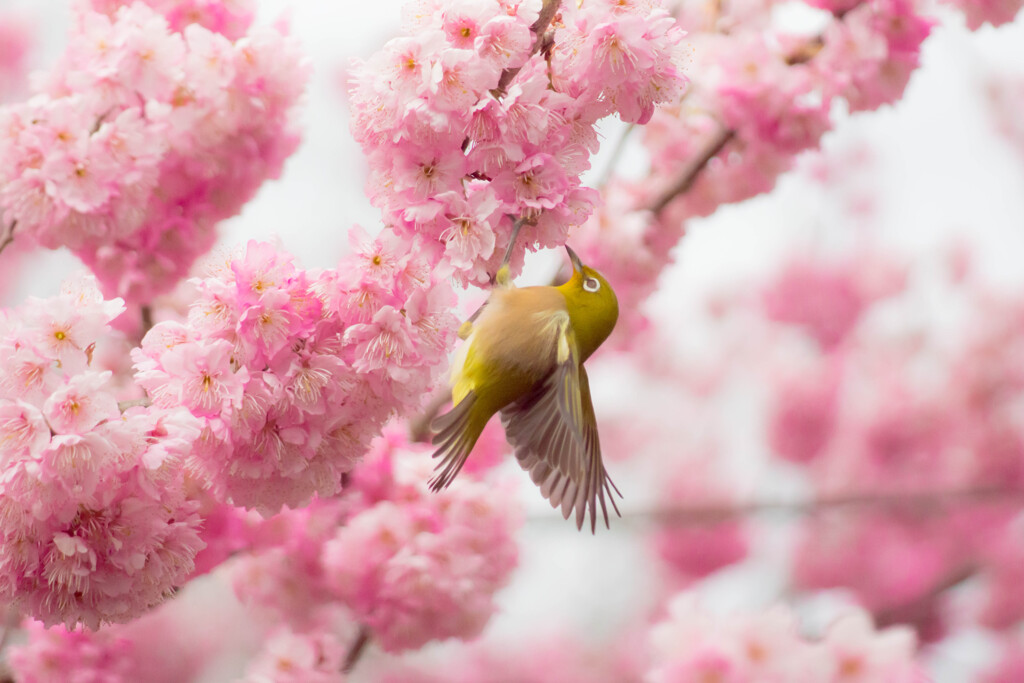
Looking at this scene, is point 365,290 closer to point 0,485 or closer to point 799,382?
point 0,485

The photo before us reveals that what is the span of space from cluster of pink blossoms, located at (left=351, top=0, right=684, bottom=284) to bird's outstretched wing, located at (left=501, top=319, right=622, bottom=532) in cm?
12

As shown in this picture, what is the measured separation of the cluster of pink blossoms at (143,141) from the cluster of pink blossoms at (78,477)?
0.90 feet

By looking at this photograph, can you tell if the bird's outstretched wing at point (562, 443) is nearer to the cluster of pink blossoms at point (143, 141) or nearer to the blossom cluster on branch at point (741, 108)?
the cluster of pink blossoms at point (143, 141)

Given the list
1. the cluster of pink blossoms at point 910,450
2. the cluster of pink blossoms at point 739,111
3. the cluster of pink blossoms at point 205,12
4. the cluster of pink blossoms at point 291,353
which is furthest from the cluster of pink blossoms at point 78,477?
the cluster of pink blossoms at point 910,450

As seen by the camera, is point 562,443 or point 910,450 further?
point 910,450

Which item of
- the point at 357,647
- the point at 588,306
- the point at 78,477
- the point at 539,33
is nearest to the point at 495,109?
the point at 539,33

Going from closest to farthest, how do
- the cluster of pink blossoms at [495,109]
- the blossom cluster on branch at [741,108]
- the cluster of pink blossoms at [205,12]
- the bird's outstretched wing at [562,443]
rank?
the cluster of pink blossoms at [495,109]
the bird's outstretched wing at [562,443]
the cluster of pink blossoms at [205,12]
the blossom cluster on branch at [741,108]

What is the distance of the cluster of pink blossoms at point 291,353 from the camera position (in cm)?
75

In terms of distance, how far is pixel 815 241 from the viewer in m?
3.57

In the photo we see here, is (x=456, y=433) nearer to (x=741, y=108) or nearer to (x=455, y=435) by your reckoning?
(x=455, y=435)

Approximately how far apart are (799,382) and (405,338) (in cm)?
286

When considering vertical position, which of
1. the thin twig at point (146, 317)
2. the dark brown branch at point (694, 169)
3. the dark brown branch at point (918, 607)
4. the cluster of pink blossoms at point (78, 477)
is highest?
the dark brown branch at point (918, 607)

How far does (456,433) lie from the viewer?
863 mm

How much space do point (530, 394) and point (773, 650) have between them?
0.81m
